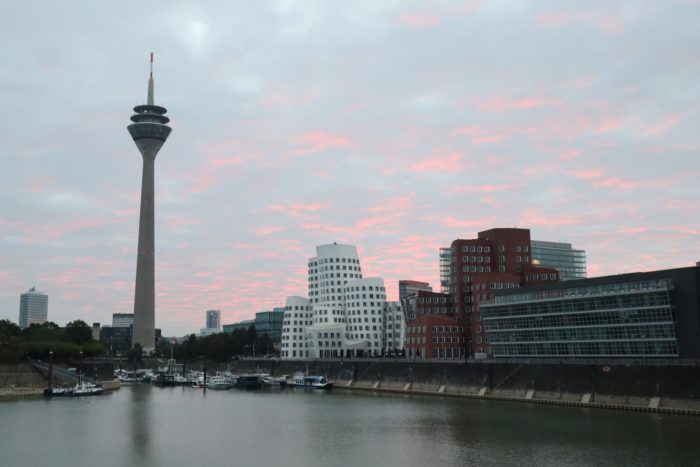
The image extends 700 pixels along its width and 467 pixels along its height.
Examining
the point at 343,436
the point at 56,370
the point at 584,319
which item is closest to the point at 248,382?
the point at 56,370

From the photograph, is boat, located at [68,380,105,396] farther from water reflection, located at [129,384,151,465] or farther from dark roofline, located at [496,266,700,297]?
dark roofline, located at [496,266,700,297]

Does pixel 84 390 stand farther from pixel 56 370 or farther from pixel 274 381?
pixel 274 381

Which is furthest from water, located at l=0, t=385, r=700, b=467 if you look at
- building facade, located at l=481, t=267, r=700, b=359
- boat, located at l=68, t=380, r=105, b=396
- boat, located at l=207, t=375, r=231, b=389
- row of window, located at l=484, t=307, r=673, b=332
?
boat, located at l=207, t=375, r=231, b=389

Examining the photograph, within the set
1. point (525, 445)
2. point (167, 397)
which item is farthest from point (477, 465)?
point (167, 397)

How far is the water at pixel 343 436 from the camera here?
67.5 metres

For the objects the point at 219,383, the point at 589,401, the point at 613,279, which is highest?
the point at 613,279

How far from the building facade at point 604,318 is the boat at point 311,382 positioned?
45193mm

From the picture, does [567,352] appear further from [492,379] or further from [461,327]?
[461,327]

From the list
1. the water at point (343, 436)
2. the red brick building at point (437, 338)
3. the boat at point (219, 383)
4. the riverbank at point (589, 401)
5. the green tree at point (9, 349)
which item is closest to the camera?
the water at point (343, 436)

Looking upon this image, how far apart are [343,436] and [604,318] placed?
58.5 m

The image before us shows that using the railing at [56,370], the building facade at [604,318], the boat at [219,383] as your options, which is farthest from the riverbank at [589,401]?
the railing at [56,370]

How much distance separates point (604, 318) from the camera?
120 metres

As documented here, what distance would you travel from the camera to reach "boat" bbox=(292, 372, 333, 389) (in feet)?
569

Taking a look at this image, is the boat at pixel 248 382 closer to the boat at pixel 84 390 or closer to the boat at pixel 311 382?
the boat at pixel 311 382
